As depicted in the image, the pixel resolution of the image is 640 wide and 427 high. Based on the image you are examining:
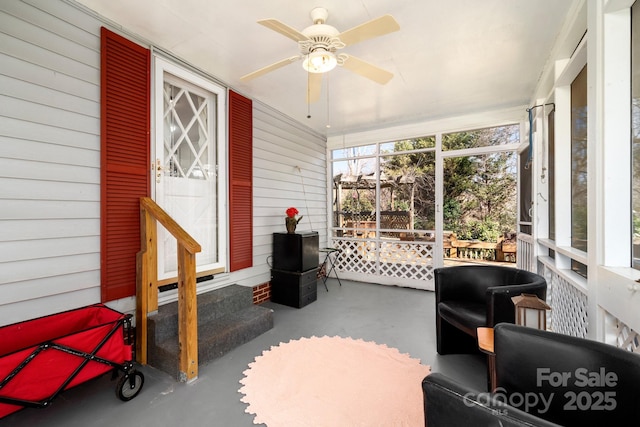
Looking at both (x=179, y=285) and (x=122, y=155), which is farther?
(x=122, y=155)

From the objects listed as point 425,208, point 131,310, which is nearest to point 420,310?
point 425,208

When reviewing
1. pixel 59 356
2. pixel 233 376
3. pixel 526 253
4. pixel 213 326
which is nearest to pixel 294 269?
pixel 213 326

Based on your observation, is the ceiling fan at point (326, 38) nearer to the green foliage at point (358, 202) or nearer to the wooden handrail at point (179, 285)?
the wooden handrail at point (179, 285)

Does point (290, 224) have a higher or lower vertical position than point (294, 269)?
higher

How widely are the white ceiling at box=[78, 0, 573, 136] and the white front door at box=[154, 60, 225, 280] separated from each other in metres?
0.30

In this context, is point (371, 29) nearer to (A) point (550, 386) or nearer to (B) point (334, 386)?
(A) point (550, 386)

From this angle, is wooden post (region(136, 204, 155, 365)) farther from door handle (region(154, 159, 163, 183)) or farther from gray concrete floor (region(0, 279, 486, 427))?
door handle (region(154, 159, 163, 183))

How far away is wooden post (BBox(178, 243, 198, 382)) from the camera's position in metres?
2.09

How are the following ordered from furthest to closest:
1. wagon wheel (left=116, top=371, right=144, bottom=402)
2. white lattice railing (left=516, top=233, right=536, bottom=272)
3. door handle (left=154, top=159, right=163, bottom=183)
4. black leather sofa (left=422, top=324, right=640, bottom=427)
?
white lattice railing (left=516, top=233, right=536, bottom=272)
door handle (left=154, top=159, right=163, bottom=183)
wagon wheel (left=116, top=371, right=144, bottom=402)
black leather sofa (left=422, top=324, right=640, bottom=427)

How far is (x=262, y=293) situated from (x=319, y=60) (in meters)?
3.14

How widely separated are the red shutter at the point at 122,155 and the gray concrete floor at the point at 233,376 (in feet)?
2.55

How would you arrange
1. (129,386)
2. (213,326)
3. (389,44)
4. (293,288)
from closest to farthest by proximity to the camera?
1. (129,386)
2. (389,44)
3. (213,326)
4. (293,288)

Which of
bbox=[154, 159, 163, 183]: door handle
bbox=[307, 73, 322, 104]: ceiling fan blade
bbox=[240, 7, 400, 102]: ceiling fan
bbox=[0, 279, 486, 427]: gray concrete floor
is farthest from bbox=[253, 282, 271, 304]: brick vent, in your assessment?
bbox=[240, 7, 400, 102]: ceiling fan

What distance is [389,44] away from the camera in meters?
2.59
